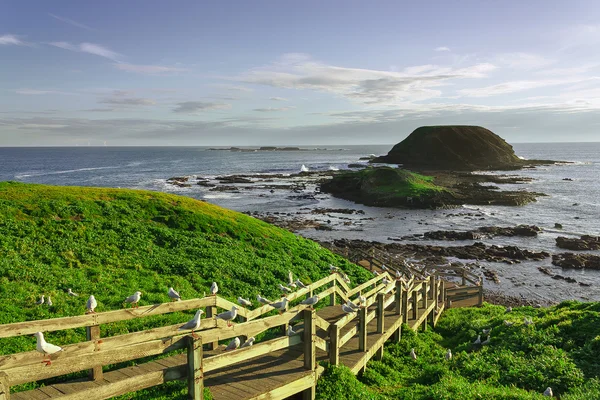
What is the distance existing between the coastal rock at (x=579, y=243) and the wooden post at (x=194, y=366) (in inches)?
2081

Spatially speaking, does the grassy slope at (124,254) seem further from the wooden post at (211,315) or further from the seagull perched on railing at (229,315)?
the wooden post at (211,315)

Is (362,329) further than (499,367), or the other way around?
(499,367)

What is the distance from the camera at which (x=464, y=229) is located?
58469 millimetres

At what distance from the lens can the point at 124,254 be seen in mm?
20031

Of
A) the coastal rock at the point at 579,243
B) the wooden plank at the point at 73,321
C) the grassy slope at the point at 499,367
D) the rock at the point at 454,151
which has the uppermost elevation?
the rock at the point at 454,151

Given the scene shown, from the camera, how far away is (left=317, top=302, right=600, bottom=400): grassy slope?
929 cm

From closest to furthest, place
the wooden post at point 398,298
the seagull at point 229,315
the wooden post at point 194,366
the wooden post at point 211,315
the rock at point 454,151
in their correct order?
the wooden post at point 194,366, the seagull at point 229,315, the wooden post at point 211,315, the wooden post at point 398,298, the rock at point 454,151

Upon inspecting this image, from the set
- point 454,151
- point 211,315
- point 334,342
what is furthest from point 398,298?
point 454,151

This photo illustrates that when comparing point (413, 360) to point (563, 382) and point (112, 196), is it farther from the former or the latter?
point (112, 196)

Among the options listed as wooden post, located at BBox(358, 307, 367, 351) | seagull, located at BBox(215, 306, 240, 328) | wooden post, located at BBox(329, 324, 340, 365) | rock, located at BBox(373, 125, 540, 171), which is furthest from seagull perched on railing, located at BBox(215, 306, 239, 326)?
rock, located at BBox(373, 125, 540, 171)

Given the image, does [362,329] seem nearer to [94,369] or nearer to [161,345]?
[161,345]

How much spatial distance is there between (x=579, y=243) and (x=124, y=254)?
50032mm

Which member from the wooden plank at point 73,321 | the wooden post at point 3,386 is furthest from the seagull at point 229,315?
the wooden post at point 3,386

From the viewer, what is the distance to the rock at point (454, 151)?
158375 mm
